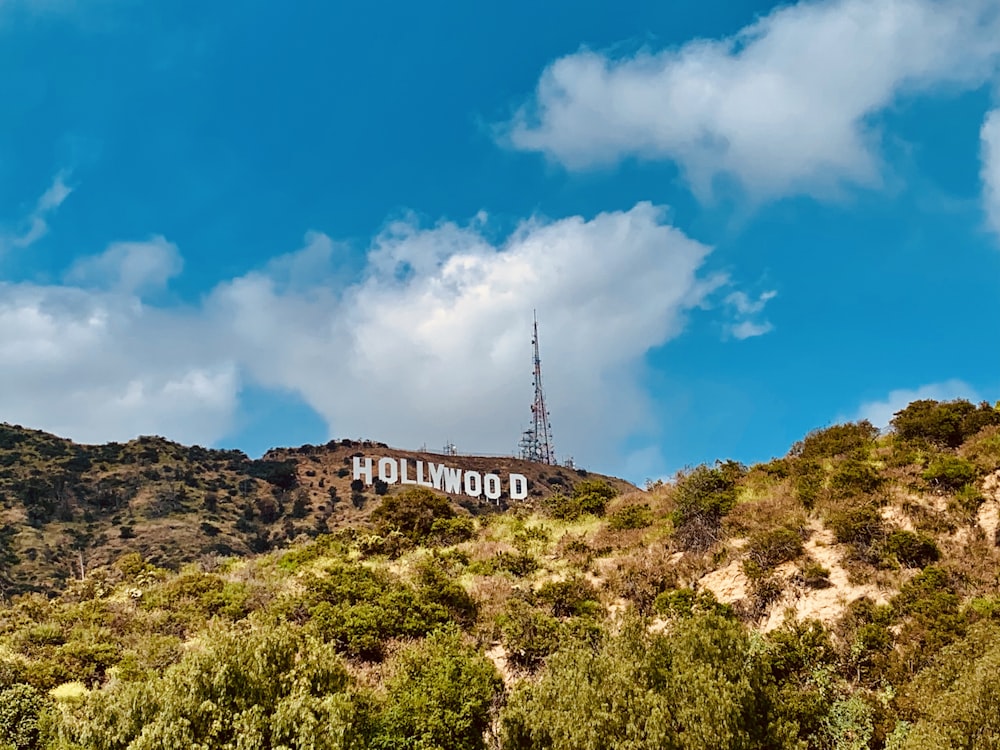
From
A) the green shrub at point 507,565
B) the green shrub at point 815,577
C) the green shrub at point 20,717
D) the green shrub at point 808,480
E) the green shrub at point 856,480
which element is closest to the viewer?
the green shrub at point 20,717

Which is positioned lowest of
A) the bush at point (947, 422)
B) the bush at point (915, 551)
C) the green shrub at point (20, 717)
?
the green shrub at point (20, 717)

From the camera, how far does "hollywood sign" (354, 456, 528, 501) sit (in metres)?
89.7

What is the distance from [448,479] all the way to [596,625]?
67442mm

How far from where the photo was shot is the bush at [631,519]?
35.6 meters

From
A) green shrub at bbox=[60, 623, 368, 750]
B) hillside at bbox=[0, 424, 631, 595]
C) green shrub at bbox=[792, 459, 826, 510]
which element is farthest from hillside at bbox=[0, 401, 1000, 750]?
hillside at bbox=[0, 424, 631, 595]

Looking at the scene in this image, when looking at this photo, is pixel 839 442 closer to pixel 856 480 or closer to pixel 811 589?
pixel 856 480

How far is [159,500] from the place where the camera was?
7519 cm

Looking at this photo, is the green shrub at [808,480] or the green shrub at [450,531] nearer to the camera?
the green shrub at [808,480]

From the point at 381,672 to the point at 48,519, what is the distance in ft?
185

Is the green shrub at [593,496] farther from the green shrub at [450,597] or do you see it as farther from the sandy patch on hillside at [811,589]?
the green shrub at [450,597]

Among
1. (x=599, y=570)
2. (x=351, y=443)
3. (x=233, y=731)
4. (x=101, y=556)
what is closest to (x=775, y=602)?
(x=599, y=570)

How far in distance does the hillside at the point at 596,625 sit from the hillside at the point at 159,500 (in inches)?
1018

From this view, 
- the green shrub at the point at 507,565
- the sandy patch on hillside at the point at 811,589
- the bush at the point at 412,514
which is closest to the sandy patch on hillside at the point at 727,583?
the sandy patch on hillside at the point at 811,589

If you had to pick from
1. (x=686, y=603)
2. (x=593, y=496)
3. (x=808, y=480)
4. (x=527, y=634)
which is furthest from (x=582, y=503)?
(x=527, y=634)
